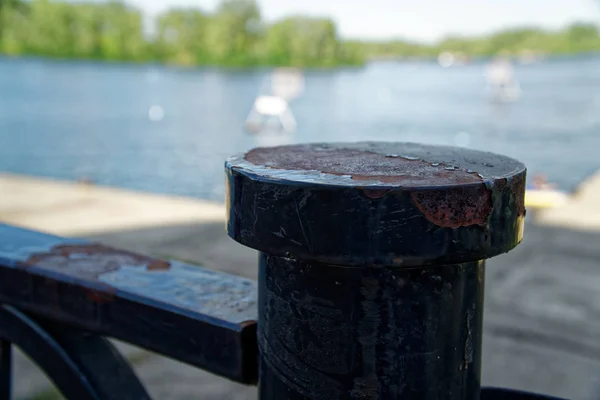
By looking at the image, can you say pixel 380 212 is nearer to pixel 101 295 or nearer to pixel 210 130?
pixel 101 295

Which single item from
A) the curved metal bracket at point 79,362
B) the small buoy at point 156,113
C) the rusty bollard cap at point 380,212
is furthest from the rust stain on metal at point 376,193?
the small buoy at point 156,113

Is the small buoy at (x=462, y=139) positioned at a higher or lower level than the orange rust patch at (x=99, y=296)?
lower

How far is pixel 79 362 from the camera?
1180 millimetres

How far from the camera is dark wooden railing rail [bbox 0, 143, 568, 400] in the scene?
0.68 metres

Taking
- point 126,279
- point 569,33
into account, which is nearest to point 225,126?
point 126,279

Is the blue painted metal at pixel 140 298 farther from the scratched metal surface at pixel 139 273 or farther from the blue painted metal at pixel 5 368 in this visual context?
the blue painted metal at pixel 5 368

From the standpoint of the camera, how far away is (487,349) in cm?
351

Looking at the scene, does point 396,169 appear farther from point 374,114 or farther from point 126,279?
point 374,114

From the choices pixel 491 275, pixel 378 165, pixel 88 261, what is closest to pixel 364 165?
pixel 378 165

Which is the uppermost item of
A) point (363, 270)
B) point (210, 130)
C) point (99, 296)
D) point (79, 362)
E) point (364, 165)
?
point (364, 165)

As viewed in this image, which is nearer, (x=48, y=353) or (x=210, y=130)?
(x=48, y=353)

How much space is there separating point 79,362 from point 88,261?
180 mm

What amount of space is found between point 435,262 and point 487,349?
120 inches

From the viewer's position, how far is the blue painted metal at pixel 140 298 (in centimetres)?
99
